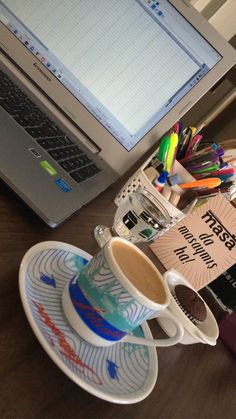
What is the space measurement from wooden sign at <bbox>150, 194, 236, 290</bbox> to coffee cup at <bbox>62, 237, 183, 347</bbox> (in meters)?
0.29

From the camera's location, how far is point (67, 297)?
1.31 ft

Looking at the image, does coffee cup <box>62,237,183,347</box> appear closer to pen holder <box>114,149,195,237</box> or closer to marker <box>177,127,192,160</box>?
pen holder <box>114,149,195,237</box>

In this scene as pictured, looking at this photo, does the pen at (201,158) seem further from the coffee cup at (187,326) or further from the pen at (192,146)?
the coffee cup at (187,326)

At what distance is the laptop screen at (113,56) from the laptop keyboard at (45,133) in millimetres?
69

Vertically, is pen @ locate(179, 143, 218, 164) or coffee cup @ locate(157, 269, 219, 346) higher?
pen @ locate(179, 143, 218, 164)

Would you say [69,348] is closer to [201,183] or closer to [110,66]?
[201,183]

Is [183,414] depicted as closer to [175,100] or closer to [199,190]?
[199,190]

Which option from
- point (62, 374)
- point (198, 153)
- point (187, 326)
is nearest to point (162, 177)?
point (198, 153)

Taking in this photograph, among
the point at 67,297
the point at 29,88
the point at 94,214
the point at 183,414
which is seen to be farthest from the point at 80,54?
the point at 183,414

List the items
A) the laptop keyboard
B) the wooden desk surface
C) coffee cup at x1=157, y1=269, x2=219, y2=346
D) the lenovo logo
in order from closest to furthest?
the wooden desk surface → coffee cup at x1=157, y1=269, x2=219, y2=346 → the laptop keyboard → the lenovo logo

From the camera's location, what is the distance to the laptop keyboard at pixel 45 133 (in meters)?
0.62

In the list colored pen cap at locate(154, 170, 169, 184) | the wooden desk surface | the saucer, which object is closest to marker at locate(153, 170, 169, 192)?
colored pen cap at locate(154, 170, 169, 184)

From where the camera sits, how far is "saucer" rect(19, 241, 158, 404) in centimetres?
36

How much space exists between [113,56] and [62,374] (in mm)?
546
